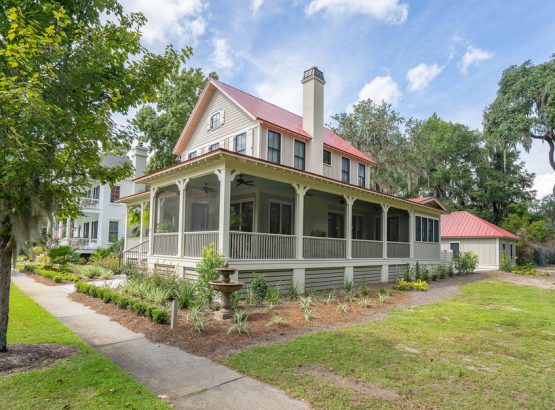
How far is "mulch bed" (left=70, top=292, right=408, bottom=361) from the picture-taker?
6.09 metres

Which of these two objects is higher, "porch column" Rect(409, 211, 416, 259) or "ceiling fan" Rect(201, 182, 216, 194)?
"ceiling fan" Rect(201, 182, 216, 194)

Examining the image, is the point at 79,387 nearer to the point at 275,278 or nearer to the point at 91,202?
the point at 275,278

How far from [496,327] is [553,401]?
4252mm

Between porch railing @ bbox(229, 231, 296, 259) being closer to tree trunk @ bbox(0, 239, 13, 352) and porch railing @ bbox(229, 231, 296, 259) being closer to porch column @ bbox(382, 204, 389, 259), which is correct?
tree trunk @ bbox(0, 239, 13, 352)

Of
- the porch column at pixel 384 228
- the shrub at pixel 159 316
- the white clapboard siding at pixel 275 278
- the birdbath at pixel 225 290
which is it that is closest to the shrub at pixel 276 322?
the birdbath at pixel 225 290

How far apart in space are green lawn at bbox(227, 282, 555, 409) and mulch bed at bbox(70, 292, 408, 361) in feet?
1.69

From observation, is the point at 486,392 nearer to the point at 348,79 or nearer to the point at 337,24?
the point at 337,24

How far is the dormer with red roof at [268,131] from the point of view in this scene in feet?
48.1

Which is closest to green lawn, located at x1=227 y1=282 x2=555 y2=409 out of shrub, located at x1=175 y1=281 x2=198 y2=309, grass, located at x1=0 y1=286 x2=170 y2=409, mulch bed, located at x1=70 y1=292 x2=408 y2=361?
mulch bed, located at x1=70 y1=292 x2=408 y2=361

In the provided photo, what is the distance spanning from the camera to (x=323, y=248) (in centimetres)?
1300

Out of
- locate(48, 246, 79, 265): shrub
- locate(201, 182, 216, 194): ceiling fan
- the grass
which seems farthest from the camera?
locate(48, 246, 79, 265): shrub

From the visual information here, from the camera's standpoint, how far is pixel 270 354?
550 centimetres

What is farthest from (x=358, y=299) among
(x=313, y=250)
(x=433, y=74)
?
(x=433, y=74)

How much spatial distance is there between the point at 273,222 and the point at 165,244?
477cm
